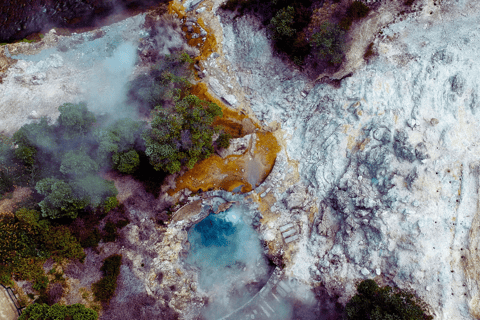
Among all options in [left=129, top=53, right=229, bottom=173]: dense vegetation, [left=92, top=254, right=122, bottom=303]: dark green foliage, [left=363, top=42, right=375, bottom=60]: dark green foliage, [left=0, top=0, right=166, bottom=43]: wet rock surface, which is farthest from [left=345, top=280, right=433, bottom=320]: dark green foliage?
[left=0, top=0, right=166, bottom=43]: wet rock surface

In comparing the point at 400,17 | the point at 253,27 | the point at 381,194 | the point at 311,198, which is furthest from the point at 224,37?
the point at 381,194

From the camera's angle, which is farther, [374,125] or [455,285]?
[374,125]

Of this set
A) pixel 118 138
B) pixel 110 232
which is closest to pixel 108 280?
pixel 110 232

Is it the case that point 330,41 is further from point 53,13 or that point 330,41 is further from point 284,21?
point 53,13

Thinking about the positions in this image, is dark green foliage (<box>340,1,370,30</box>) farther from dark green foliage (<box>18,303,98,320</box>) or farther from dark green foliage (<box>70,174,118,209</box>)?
dark green foliage (<box>18,303,98,320</box>)

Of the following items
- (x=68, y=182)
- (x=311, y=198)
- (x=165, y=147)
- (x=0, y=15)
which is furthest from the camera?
(x=0, y=15)

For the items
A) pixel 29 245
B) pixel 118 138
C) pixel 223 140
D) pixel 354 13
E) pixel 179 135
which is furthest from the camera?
pixel 223 140

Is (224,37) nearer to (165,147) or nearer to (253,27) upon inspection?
(253,27)
